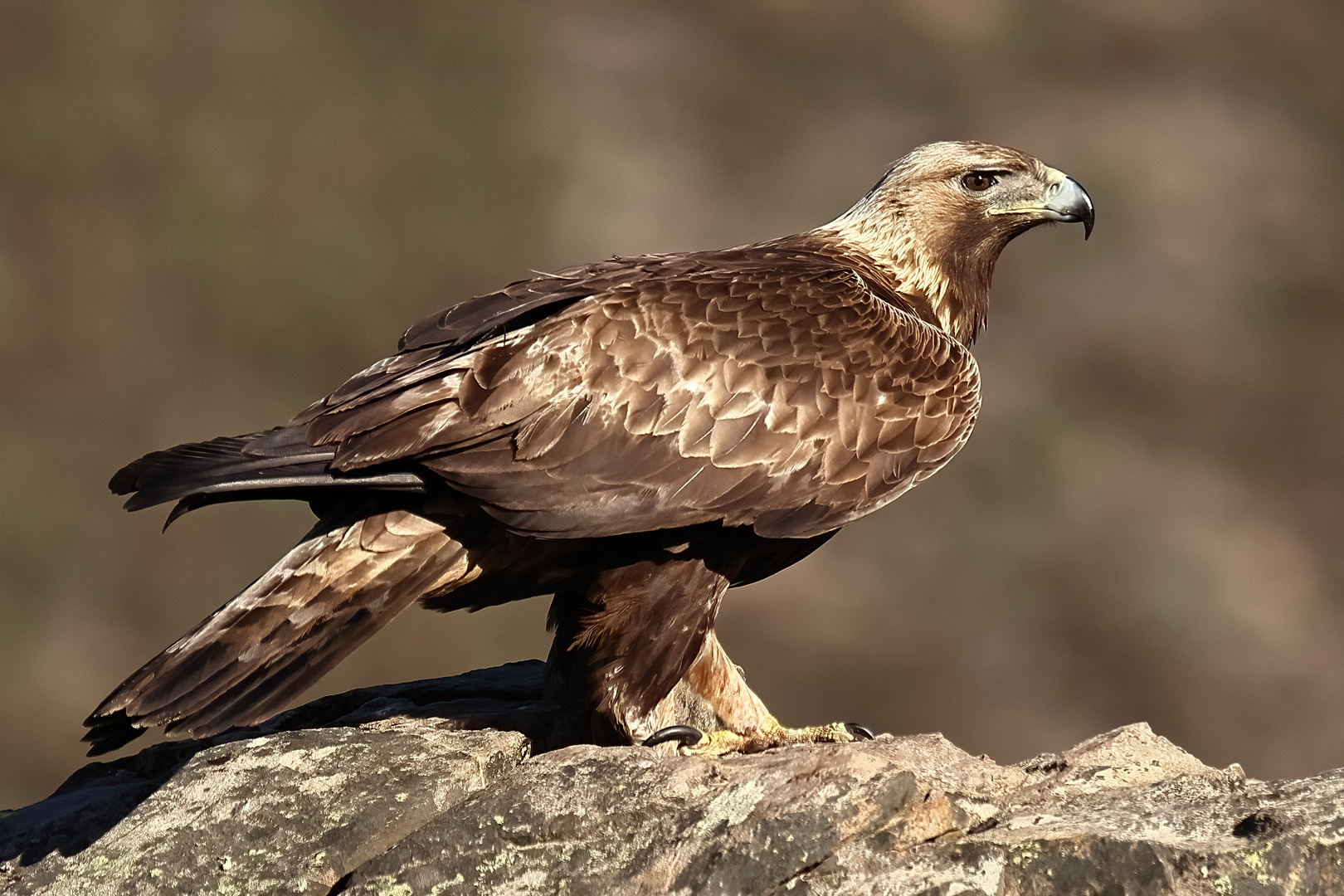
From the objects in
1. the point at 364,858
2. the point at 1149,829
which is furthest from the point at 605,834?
the point at 1149,829

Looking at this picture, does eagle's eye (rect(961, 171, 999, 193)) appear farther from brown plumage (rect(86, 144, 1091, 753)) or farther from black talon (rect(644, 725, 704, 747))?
black talon (rect(644, 725, 704, 747))

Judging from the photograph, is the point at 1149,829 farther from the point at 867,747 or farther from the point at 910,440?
the point at 910,440

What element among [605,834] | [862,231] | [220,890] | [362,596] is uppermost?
[862,231]

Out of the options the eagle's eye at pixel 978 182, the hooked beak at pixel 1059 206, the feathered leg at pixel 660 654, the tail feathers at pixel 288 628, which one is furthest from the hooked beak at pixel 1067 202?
the tail feathers at pixel 288 628

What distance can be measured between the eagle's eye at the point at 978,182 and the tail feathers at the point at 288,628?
2.77m

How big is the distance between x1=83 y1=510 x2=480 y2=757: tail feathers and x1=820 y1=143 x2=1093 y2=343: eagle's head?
2.41 m

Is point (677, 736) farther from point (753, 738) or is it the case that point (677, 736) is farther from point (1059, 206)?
point (1059, 206)

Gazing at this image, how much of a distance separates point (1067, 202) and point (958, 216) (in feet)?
1.47

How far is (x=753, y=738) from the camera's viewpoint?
16.8 feet

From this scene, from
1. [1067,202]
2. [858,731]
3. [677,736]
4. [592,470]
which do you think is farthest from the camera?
[1067,202]

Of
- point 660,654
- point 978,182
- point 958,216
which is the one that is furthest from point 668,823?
point 978,182

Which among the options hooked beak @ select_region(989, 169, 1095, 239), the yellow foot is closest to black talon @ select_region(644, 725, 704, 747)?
the yellow foot

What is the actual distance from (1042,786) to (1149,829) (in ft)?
1.58

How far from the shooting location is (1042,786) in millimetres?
4480
